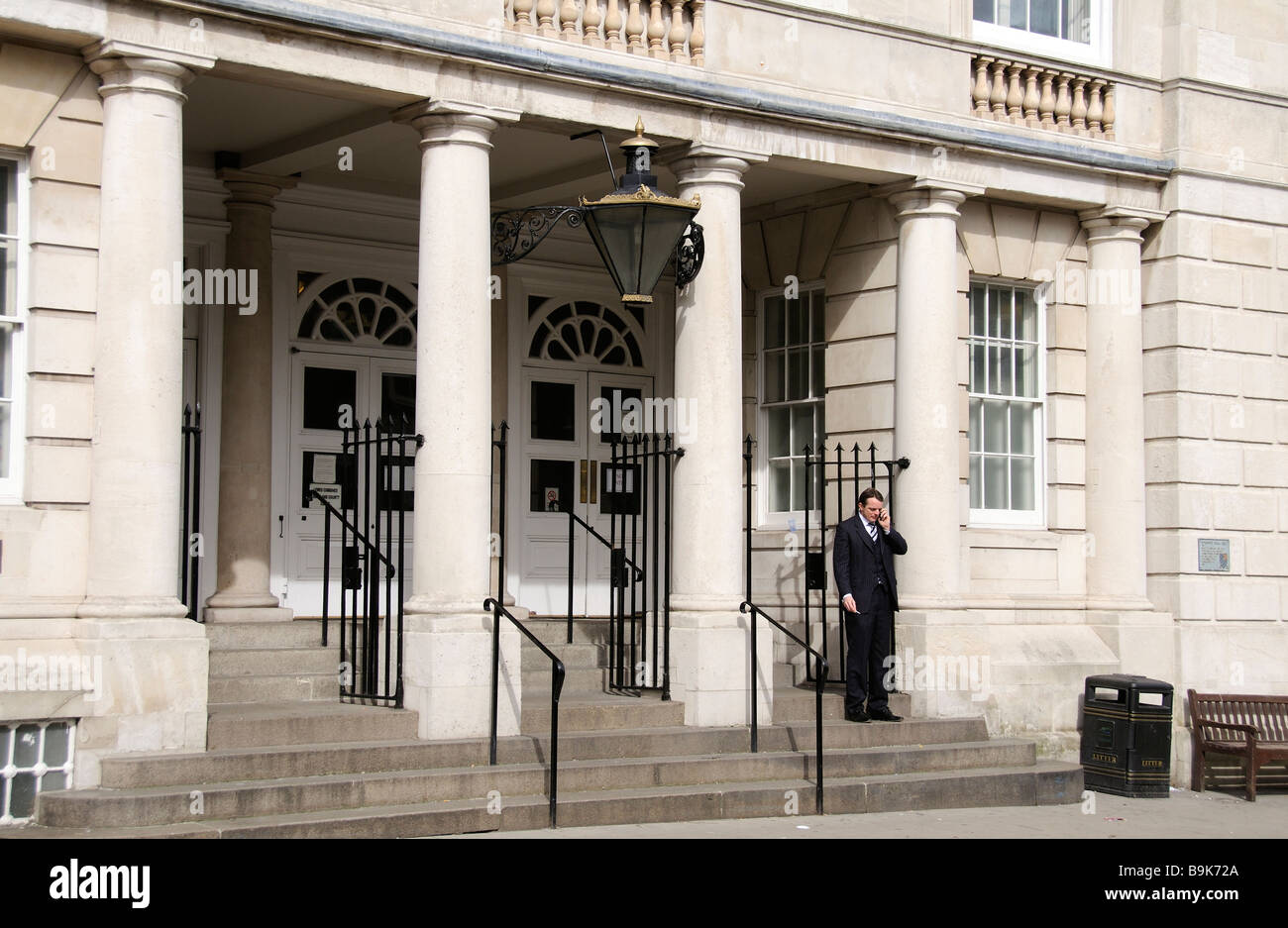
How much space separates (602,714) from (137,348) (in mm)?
3911

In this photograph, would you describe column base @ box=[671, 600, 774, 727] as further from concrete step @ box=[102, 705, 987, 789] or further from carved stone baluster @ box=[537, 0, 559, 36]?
carved stone baluster @ box=[537, 0, 559, 36]

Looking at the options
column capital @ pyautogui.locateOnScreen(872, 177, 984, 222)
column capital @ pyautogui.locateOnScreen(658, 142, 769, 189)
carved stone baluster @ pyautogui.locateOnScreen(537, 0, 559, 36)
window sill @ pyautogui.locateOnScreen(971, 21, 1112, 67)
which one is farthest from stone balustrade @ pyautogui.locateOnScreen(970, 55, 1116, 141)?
carved stone baluster @ pyautogui.locateOnScreen(537, 0, 559, 36)

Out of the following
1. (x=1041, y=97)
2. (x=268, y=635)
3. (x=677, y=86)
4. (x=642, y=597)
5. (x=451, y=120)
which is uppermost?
(x=1041, y=97)

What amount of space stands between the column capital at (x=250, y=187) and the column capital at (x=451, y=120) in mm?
2328

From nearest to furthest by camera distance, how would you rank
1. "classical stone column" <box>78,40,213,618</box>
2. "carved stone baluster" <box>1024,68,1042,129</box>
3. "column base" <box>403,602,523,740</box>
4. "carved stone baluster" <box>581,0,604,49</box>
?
"classical stone column" <box>78,40,213,618</box>
"column base" <box>403,602,523,740</box>
"carved stone baluster" <box>581,0,604,49</box>
"carved stone baluster" <box>1024,68,1042,129</box>

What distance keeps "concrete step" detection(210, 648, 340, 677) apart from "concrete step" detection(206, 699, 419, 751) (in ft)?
1.88

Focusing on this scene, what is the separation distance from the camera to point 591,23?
1146 cm

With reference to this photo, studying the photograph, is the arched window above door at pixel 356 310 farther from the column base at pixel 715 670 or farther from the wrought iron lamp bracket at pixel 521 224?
the column base at pixel 715 670

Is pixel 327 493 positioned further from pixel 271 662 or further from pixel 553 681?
pixel 553 681

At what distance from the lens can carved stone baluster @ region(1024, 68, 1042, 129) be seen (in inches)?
542

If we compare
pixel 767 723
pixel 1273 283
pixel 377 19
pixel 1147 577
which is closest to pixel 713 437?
pixel 767 723

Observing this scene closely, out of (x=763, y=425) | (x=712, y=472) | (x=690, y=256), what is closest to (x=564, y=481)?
(x=763, y=425)

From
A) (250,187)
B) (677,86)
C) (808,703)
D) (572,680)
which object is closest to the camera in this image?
(677,86)

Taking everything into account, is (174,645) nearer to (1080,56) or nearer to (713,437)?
(713,437)
